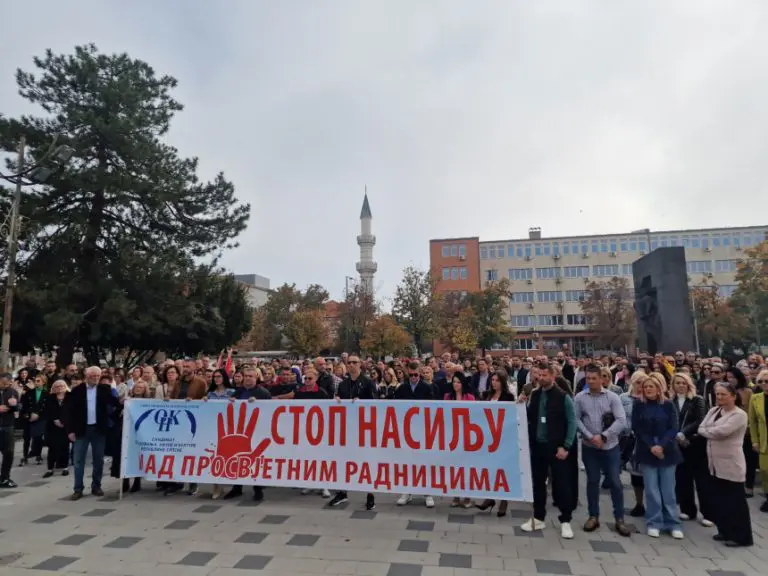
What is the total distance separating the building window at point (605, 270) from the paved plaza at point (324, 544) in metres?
70.9

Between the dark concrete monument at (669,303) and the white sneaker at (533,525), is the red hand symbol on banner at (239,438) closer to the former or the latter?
the white sneaker at (533,525)

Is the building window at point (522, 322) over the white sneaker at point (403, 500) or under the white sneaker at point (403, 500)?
over

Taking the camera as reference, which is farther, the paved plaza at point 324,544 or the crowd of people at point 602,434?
the crowd of people at point 602,434

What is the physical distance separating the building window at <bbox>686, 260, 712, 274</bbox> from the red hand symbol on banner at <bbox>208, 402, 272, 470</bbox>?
76.4 m

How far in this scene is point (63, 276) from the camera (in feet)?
72.3

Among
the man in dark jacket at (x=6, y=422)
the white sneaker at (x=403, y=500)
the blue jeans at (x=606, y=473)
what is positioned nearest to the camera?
the blue jeans at (x=606, y=473)

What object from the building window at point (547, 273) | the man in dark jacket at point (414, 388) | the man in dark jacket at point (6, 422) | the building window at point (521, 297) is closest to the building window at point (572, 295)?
the building window at point (547, 273)

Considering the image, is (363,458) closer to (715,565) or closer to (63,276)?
(715,565)

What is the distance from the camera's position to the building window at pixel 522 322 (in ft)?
241

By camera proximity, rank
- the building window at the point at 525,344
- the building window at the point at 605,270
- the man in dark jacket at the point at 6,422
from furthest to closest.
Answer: the building window at the point at 525,344, the building window at the point at 605,270, the man in dark jacket at the point at 6,422

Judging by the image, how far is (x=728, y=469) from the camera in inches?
221

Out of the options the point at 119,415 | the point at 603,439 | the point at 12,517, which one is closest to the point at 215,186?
the point at 119,415

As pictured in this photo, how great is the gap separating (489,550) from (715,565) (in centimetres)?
209

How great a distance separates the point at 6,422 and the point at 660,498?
9.49 meters
